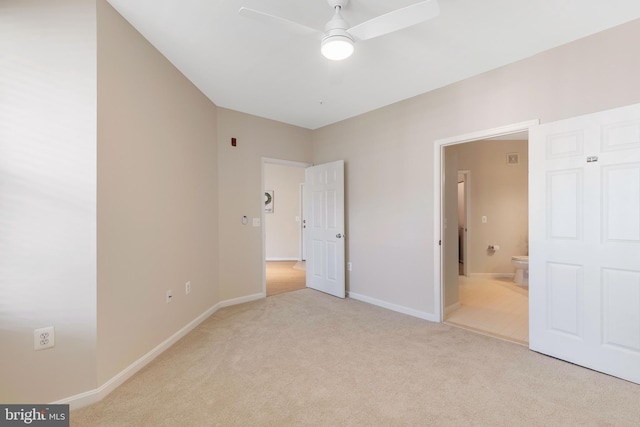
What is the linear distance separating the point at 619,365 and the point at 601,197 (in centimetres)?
126

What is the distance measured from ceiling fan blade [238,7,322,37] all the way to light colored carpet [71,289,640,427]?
235cm

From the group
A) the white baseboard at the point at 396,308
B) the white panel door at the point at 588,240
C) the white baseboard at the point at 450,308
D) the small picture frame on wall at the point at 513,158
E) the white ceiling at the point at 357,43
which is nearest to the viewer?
the white ceiling at the point at 357,43

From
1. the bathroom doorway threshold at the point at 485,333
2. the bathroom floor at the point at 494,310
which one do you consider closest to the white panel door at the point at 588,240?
the bathroom doorway threshold at the point at 485,333

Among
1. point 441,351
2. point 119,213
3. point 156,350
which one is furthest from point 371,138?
point 156,350

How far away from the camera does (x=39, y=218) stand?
171 centimetres

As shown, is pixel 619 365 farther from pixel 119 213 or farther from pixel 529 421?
pixel 119 213

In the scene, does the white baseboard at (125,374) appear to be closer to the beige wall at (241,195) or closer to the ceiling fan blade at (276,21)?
the beige wall at (241,195)

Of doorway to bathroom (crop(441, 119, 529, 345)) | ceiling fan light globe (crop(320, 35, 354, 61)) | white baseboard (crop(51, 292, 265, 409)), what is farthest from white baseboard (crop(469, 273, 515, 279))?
ceiling fan light globe (crop(320, 35, 354, 61))

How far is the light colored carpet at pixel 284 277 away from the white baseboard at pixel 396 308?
1.12 metres

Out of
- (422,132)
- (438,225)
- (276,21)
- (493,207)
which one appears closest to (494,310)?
(438,225)

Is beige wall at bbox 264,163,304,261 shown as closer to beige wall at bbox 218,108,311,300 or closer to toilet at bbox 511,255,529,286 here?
beige wall at bbox 218,108,311,300

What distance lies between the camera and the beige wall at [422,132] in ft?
7.28

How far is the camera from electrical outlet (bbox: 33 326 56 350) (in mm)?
1699

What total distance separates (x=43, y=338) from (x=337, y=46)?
2.59 metres
